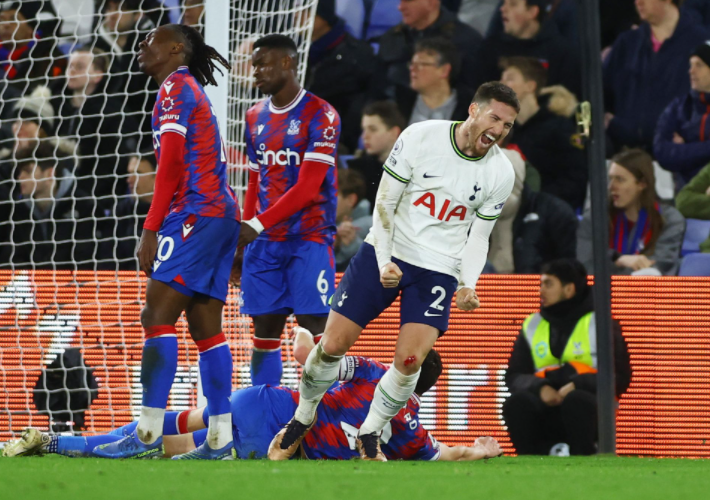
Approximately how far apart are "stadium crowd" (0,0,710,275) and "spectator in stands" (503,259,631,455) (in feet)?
2.61

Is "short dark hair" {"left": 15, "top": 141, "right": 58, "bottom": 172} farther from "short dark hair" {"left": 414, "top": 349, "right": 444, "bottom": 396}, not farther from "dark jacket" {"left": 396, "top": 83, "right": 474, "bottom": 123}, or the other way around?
"short dark hair" {"left": 414, "top": 349, "right": 444, "bottom": 396}

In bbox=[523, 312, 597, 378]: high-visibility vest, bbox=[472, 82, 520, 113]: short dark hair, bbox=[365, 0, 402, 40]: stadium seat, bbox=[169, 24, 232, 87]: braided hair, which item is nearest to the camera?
bbox=[472, 82, 520, 113]: short dark hair

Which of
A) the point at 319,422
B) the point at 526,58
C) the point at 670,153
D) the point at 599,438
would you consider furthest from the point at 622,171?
the point at 319,422

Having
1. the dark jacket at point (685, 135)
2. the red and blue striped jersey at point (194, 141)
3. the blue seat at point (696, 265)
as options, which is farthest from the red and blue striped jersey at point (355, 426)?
the dark jacket at point (685, 135)

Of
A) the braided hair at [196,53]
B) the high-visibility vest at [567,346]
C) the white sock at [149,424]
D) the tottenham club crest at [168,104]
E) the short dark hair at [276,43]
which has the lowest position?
the white sock at [149,424]

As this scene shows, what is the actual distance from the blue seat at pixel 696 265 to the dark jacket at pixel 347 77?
300cm

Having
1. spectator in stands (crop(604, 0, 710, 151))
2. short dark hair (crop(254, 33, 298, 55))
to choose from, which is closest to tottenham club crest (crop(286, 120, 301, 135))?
short dark hair (crop(254, 33, 298, 55))

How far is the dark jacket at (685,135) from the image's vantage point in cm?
753

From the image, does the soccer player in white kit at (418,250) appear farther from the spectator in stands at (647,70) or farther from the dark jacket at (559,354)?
the spectator in stands at (647,70)

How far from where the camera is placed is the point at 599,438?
5.75m

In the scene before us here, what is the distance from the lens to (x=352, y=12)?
883 cm

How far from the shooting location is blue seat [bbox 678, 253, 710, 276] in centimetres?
680

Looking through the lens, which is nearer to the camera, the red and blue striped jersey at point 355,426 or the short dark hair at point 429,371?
the red and blue striped jersey at point 355,426

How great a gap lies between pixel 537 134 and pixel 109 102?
3.43 m
